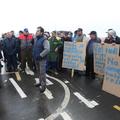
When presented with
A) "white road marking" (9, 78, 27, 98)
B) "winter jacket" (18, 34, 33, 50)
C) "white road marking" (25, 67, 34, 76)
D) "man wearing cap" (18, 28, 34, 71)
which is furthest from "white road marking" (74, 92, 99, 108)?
"winter jacket" (18, 34, 33, 50)

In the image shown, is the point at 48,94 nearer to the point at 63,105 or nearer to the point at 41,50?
the point at 63,105

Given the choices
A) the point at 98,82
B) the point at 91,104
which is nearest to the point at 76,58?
the point at 98,82

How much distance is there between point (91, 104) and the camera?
7746mm

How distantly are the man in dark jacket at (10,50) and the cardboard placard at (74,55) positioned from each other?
2763 mm

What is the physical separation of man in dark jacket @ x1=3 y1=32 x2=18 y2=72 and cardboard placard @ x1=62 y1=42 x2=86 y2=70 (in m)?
2.76

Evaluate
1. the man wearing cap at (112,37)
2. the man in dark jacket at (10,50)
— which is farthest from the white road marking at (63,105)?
the man in dark jacket at (10,50)

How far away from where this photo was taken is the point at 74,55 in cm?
1174

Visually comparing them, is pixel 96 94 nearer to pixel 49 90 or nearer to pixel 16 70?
pixel 49 90

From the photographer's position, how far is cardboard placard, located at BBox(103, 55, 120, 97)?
336 inches

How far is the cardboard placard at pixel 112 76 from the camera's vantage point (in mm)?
8539

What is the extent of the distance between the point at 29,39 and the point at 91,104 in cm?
655

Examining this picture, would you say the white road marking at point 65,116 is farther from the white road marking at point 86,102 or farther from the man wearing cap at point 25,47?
the man wearing cap at point 25,47

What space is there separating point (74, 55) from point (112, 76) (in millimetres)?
3272

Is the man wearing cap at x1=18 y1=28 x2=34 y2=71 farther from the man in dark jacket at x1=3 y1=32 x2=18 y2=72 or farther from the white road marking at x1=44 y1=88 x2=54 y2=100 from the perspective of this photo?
the white road marking at x1=44 y1=88 x2=54 y2=100
